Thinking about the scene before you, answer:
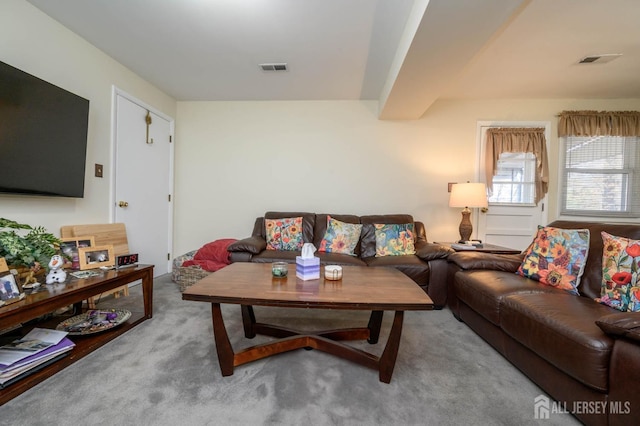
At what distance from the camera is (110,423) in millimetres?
1160

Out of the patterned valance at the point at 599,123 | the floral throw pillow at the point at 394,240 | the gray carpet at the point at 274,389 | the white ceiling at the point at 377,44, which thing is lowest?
the gray carpet at the point at 274,389


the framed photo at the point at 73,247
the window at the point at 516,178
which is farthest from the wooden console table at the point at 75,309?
the window at the point at 516,178

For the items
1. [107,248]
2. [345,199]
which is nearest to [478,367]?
[345,199]

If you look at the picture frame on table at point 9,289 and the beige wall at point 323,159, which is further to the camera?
the beige wall at point 323,159

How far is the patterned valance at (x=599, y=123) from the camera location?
336 cm

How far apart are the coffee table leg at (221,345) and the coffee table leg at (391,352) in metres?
0.84

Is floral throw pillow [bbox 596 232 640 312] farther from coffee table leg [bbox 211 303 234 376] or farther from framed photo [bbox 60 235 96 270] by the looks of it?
framed photo [bbox 60 235 96 270]

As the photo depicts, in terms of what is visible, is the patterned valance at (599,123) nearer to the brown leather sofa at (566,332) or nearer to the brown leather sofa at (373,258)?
the brown leather sofa at (566,332)

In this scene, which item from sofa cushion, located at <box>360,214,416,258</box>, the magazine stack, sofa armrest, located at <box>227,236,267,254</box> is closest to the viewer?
the magazine stack

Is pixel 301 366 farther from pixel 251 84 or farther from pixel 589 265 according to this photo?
pixel 251 84

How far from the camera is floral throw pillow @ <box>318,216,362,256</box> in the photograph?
3.06m

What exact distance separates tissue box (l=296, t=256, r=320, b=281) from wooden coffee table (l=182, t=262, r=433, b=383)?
0.17 ft

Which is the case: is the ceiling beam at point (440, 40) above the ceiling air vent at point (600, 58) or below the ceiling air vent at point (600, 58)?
below

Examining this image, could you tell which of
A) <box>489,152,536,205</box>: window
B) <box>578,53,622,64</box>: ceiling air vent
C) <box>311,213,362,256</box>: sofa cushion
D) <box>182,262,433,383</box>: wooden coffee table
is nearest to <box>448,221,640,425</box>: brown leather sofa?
<box>182,262,433,383</box>: wooden coffee table
